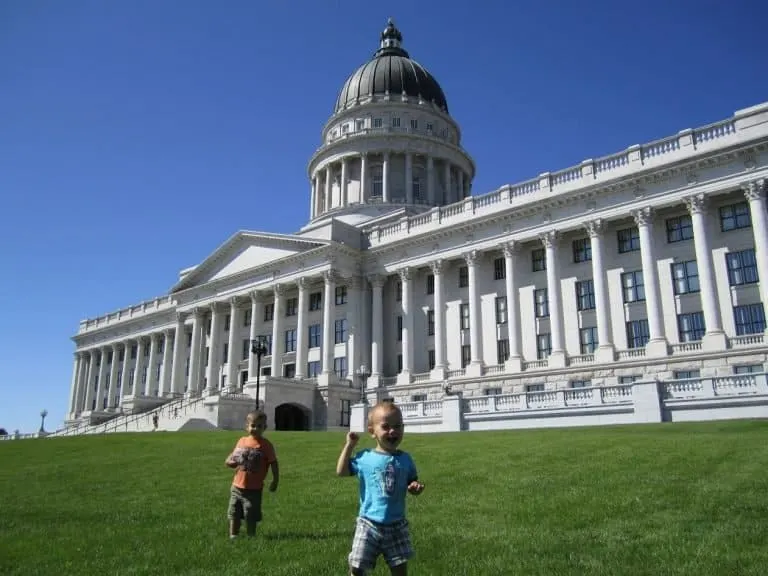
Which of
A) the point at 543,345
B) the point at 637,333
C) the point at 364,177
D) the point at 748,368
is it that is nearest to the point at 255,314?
the point at 364,177

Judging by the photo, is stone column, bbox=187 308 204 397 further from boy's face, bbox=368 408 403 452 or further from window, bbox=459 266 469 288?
boy's face, bbox=368 408 403 452

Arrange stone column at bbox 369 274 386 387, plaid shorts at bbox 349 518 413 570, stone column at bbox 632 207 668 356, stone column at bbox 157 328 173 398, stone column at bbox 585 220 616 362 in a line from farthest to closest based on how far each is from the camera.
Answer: stone column at bbox 157 328 173 398 < stone column at bbox 369 274 386 387 < stone column at bbox 585 220 616 362 < stone column at bbox 632 207 668 356 < plaid shorts at bbox 349 518 413 570

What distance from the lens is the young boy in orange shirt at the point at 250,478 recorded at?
8805 mm

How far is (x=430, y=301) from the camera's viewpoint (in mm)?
53594

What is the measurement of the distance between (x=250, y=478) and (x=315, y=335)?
49341 mm

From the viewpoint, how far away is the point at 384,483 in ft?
18.6

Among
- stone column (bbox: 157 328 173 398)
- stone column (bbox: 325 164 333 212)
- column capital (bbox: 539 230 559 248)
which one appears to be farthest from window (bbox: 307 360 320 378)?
stone column (bbox: 325 164 333 212)

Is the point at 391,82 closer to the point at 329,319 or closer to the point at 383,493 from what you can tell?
the point at 329,319

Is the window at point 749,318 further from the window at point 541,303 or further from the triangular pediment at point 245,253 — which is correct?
the triangular pediment at point 245,253

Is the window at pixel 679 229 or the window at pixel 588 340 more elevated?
the window at pixel 679 229

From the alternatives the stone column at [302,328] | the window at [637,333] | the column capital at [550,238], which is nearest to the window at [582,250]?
the column capital at [550,238]

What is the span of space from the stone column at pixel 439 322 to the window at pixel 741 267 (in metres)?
20.6

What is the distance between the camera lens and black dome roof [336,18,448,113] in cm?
8194

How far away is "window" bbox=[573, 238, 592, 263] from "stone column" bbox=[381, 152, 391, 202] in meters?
30.1
